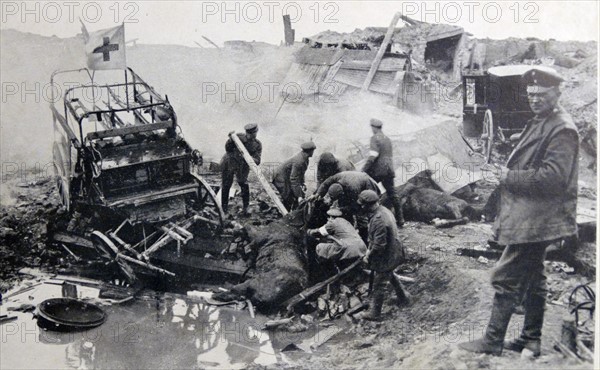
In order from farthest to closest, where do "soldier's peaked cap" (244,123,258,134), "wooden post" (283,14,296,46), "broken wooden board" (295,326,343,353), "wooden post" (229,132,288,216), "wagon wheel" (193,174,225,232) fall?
"soldier's peaked cap" (244,123,258,134)
"wooden post" (229,132,288,216)
"wagon wheel" (193,174,225,232)
"wooden post" (283,14,296,46)
"broken wooden board" (295,326,343,353)

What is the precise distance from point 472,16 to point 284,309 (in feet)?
13.8

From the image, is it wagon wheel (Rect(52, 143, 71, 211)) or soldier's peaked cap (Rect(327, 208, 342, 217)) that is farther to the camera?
wagon wheel (Rect(52, 143, 71, 211))

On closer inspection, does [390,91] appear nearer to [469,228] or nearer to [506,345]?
[469,228]

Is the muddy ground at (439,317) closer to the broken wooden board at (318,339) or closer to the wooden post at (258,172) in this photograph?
the broken wooden board at (318,339)

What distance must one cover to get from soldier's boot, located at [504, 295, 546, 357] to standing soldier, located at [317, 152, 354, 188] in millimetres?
3102

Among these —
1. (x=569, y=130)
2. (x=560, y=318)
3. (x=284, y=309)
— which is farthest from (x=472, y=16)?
(x=284, y=309)

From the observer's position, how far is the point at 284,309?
6281mm

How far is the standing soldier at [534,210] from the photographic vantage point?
Result: 505cm

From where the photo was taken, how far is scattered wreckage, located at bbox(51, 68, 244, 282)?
6703mm

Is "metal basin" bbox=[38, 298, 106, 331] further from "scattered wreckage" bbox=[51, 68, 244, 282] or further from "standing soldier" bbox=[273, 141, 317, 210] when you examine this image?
"standing soldier" bbox=[273, 141, 317, 210]

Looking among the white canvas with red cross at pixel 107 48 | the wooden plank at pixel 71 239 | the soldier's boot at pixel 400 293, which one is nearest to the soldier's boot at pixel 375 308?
the soldier's boot at pixel 400 293

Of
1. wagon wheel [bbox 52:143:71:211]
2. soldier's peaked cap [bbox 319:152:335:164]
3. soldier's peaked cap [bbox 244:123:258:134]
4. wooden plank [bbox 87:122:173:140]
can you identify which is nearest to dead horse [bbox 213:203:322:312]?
soldier's peaked cap [bbox 319:152:335:164]

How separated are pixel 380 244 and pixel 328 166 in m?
1.91

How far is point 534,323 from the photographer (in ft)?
16.5
